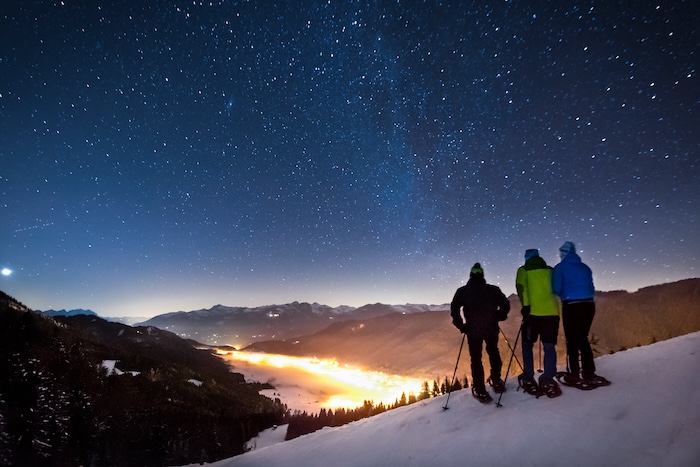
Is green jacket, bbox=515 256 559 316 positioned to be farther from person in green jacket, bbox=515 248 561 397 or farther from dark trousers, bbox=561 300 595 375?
dark trousers, bbox=561 300 595 375

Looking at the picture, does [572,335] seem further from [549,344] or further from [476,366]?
[476,366]

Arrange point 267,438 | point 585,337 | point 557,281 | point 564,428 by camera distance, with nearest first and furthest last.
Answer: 1. point 564,428
2. point 585,337
3. point 557,281
4. point 267,438

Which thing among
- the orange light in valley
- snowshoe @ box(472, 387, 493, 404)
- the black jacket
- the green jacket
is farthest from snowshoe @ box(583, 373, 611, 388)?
the orange light in valley

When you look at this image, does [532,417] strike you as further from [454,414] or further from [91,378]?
[91,378]

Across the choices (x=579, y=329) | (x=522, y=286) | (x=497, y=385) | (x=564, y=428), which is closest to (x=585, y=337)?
(x=579, y=329)

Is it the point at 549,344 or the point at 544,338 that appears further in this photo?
the point at 544,338

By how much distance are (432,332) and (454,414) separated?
684 feet

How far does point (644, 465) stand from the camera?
3854 mm

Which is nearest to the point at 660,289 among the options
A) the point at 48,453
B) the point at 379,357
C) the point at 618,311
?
the point at 618,311

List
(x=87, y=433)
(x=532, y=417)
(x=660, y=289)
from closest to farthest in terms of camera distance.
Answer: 1. (x=532, y=417)
2. (x=87, y=433)
3. (x=660, y=289)

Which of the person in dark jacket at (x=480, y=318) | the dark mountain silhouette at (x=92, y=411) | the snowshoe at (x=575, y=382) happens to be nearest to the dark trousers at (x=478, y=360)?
the person in dark jacket at (x=480, y=318)

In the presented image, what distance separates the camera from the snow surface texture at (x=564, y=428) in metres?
4.32

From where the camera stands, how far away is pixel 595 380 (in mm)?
6398

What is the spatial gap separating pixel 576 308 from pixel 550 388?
70.9 inches
